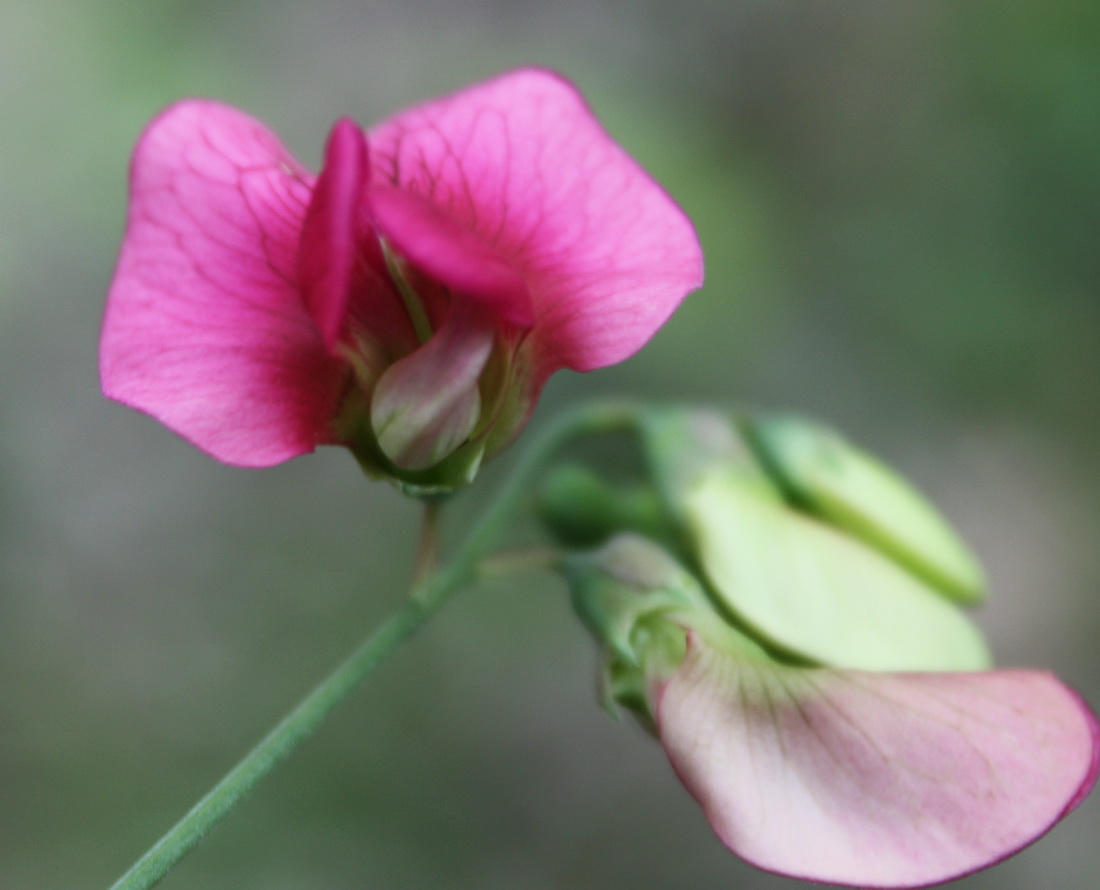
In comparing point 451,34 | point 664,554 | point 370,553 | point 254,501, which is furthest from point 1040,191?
point 664,554

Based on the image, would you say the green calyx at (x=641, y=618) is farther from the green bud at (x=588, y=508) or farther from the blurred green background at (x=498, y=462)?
the blurred green background at (x=498, y=462)

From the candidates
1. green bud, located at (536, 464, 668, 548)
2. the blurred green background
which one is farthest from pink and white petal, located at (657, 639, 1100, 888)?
the blurred green background

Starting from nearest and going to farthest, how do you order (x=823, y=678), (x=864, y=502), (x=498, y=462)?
(x=823, y=678)
(x=864, y=502)
(x=498, y=462)

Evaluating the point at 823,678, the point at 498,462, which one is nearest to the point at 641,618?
the point at 823,678

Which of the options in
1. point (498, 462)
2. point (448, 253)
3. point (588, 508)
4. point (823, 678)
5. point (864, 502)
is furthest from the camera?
point (498, 462)

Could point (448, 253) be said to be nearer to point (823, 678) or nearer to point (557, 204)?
point (557, 204)

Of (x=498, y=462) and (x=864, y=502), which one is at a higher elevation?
(x=864, y=502)
